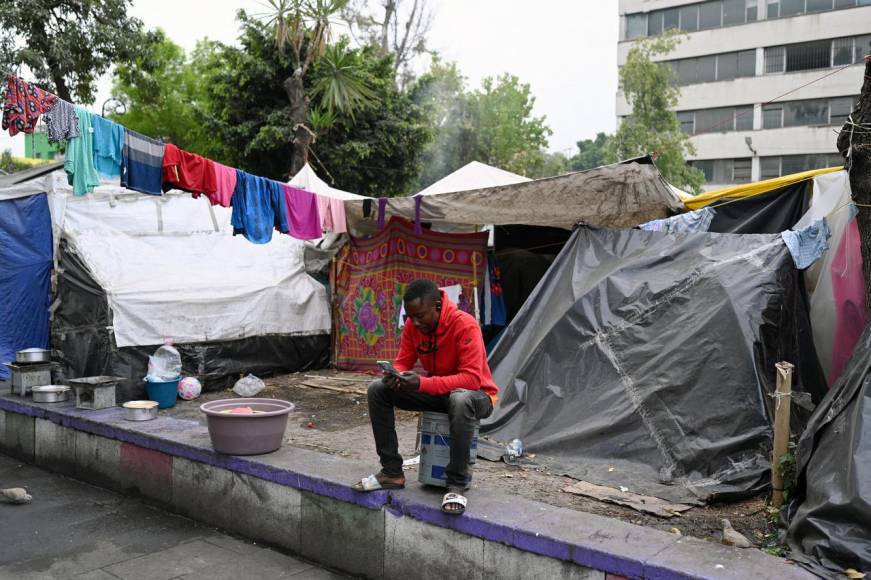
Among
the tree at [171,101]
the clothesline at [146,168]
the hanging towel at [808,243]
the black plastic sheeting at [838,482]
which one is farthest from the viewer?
the tree at [171,101]

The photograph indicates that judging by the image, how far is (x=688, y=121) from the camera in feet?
117

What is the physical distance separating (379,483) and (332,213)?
5.27 m

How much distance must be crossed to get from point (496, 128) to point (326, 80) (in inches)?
828

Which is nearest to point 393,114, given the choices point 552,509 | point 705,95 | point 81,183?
point 81,183

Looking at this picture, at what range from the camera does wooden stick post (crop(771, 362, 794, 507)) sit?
4070 mm

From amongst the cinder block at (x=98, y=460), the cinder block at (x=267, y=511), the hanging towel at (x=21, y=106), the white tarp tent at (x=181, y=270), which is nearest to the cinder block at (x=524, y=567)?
the cinder block at (x=267, y=511)

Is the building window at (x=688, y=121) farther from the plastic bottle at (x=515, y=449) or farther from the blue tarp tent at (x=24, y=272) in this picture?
the plastic bottle at (x=515, y=449)

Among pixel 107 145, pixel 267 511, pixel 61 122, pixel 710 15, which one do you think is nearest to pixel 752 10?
pixel 710 15

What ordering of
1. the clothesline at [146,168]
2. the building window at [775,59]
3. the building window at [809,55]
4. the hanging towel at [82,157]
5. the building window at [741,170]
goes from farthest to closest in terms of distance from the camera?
the building window at [741,170]
the building window at [775,59]
the building window at [809,55]
the hanging towel at [82,157]
the clothesline at [146,168]

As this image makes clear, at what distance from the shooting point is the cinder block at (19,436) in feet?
22.8

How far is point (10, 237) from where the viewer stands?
8695mm

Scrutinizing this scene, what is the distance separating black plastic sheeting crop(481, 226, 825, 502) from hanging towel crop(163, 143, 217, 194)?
3.45m

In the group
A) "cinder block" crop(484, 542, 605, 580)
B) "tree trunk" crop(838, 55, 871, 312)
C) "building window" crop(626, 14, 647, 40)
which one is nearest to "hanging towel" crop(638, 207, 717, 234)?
"tree trunk" crop(838, 55, 871, 312)

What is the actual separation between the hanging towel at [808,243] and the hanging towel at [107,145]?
5.70 m
